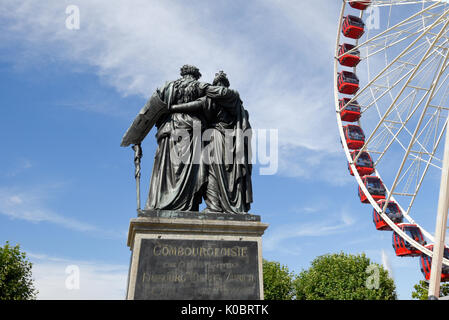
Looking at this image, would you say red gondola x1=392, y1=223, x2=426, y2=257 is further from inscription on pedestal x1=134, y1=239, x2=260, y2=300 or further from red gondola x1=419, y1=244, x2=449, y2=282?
inscription on pedestal x1=134, y1=239, x2=260, y2=300

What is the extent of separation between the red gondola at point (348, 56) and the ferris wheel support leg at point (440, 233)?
651 inches

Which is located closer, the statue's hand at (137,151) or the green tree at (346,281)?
the statue's hand at (137,151)

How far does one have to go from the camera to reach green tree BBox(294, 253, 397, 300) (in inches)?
1631

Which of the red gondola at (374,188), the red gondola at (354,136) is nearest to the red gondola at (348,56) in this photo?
the red gondola at (354,136)

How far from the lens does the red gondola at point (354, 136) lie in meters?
30.2

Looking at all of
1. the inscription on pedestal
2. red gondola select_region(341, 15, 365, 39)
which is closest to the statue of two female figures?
the inscription on pedestal

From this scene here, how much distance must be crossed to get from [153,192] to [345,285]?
38.9 m

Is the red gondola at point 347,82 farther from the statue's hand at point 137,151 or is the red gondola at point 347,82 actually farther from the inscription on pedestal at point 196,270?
the inscription on pedestal at point 196,270

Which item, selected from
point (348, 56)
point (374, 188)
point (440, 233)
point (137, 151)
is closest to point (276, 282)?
point (374, 188)

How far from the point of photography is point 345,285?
1666 inches

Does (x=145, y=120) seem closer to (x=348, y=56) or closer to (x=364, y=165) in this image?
(x=364, y=165)

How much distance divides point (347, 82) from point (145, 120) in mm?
24692
